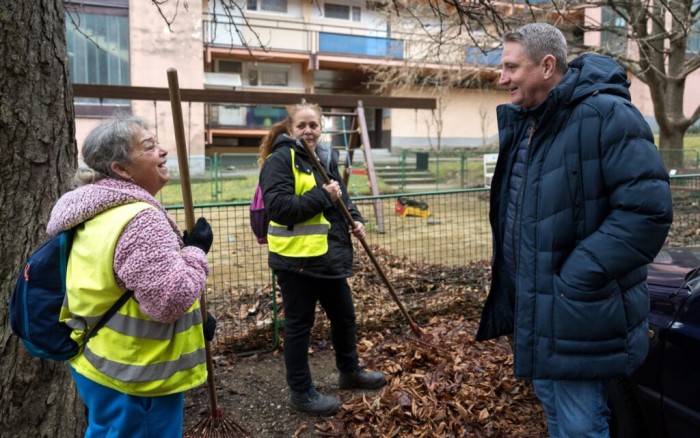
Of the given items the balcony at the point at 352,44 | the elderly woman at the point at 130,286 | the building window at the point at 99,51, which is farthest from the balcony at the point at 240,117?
the elderly woman at the point at 130,286

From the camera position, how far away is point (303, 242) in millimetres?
3168

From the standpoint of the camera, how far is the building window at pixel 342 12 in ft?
90.3

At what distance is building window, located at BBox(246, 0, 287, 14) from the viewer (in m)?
25.9

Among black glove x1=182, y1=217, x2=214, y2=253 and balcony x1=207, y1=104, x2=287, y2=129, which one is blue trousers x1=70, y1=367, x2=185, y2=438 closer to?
black glove x1=182, y1=217, x2=214, y2=253

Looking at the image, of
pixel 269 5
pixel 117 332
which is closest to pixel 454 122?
pixel 269 5

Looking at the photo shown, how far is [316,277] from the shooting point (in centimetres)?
320

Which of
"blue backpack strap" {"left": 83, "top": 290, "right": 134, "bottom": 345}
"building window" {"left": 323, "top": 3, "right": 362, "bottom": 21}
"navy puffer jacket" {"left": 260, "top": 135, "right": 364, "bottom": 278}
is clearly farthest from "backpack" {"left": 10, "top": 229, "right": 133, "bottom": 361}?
"building window" {"left": 323, "top": 3, "right": 362, "bottom": 21}

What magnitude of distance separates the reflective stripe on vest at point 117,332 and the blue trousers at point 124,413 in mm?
46

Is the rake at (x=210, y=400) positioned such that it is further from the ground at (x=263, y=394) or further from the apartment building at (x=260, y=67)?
the apartment building at (x=260, y=67)

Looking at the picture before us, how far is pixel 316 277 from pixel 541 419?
150cm

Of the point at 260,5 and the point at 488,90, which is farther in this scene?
the point at 488,90

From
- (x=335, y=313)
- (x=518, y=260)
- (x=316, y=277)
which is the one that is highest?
(x=518, y=260)

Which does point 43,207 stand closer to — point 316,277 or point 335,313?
point 316,277

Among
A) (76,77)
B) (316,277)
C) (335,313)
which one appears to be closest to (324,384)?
(335,313)
